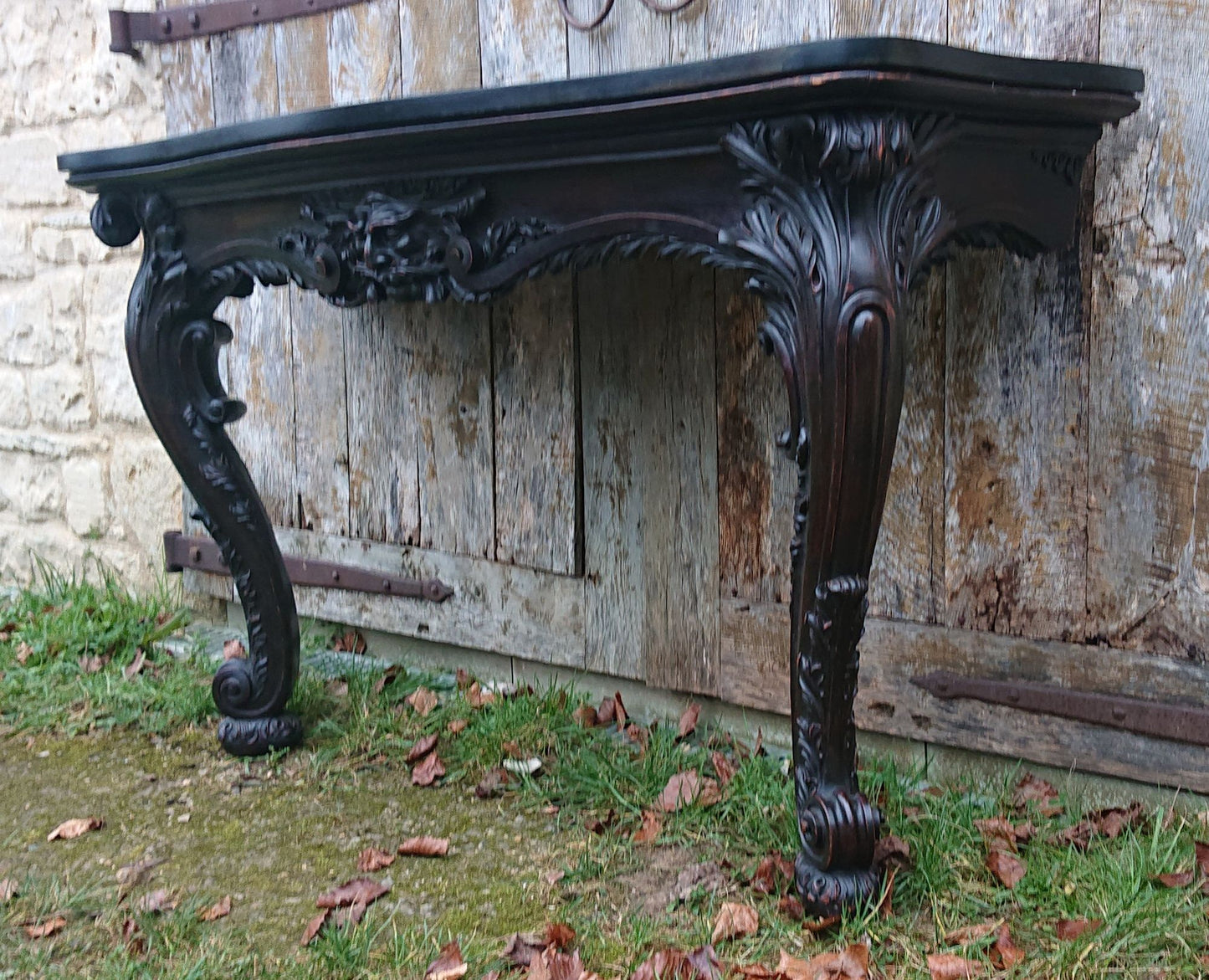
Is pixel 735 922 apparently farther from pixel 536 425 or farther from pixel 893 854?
pixel 536 425

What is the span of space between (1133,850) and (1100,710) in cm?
26

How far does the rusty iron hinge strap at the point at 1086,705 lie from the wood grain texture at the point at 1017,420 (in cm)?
9

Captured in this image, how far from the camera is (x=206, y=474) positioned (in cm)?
223

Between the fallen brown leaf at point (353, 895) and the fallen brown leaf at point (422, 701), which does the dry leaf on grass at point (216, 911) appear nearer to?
the fallen brown leaf at point (353, 895)

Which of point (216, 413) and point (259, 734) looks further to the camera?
point (259, 734)

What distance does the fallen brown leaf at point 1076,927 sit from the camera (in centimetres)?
153

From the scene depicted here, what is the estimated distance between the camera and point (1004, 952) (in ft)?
4.95

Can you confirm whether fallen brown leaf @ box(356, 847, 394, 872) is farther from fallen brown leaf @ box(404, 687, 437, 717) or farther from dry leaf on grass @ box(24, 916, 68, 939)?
fallen brown leaf @ box(404, 687, 437, 717)

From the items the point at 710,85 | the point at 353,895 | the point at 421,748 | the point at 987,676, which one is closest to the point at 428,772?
the point at 421,748

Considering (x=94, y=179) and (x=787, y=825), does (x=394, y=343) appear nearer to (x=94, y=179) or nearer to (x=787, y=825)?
(x=94, y=179)

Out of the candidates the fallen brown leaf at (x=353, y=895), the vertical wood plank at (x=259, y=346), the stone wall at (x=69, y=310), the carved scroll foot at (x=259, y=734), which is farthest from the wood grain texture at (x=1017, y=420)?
the stone wall at (x=69, y=310)

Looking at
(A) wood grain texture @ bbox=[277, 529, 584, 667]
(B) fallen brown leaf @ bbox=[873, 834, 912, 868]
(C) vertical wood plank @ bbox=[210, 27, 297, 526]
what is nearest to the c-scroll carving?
(A) wood grain texture @ bbox=[277, 529, 584, 667]

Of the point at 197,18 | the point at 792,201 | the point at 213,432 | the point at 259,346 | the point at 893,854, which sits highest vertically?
the point at 197,18

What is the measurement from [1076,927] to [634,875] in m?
0.63
